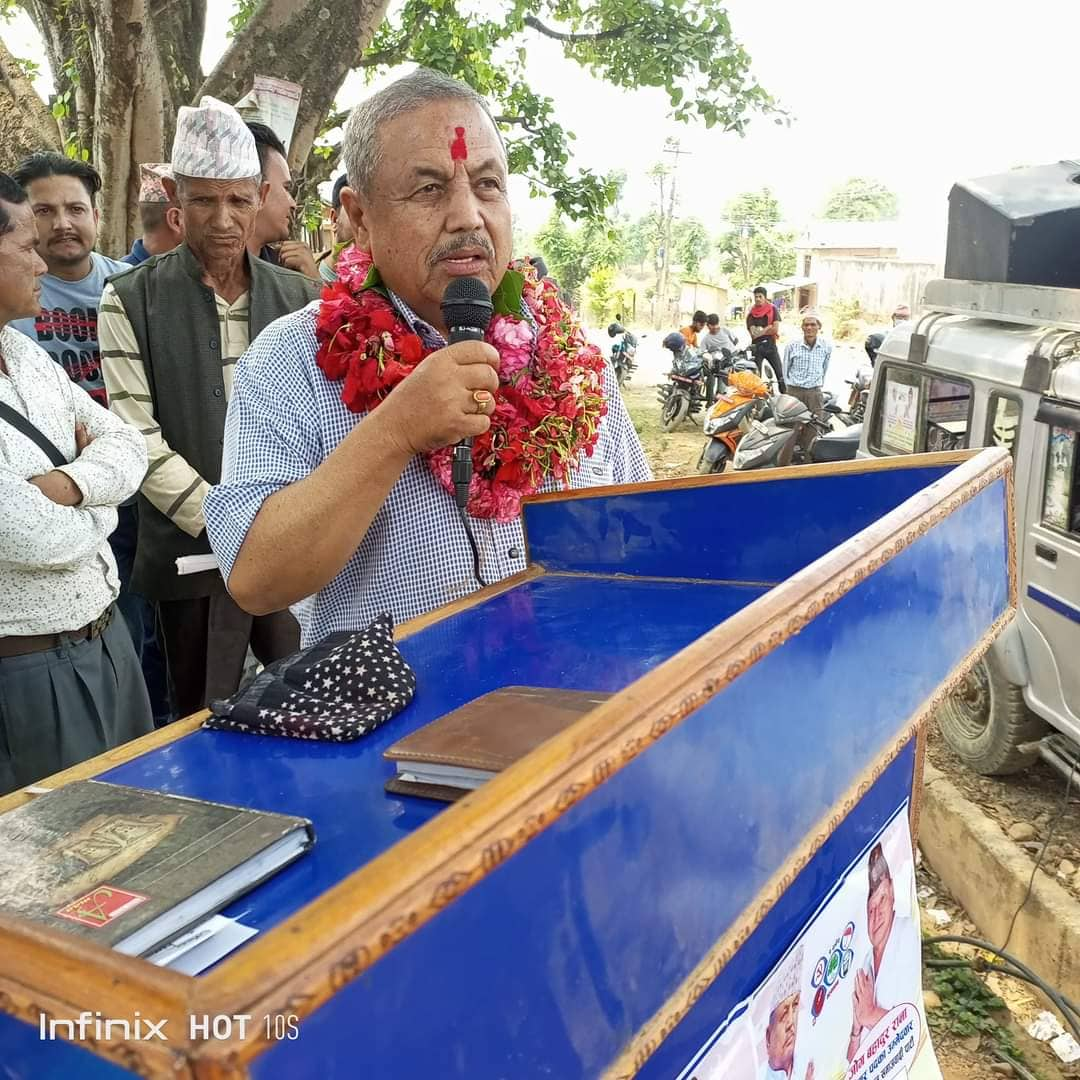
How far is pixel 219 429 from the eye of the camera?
2.91 meters

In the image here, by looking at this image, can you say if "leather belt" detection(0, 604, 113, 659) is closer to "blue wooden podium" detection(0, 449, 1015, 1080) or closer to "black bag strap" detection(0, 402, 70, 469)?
"black bag strap" detection(0, 402, 70, 469)

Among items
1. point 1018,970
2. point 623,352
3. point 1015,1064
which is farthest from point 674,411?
point 1015,1064

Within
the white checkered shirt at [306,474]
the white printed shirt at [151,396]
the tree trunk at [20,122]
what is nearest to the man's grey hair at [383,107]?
the white checkered shirt at [306,474]

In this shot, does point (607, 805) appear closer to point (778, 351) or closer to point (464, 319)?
point (464, 319)

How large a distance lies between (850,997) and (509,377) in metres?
1.27

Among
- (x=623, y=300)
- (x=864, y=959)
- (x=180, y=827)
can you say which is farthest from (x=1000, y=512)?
(x=623, y=300)

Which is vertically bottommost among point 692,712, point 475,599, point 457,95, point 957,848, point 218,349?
point 957,848

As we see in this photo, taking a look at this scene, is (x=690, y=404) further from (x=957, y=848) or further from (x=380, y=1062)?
(x=380, y=1062)

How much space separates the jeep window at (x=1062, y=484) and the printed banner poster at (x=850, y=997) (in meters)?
2.48

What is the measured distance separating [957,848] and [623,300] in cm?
3410

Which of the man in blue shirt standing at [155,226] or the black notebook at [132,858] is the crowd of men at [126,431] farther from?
the black notebook at [132,858]

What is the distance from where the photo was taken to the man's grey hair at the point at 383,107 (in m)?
1.64

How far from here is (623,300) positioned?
36.7 m

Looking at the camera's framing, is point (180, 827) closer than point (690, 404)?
Yes
